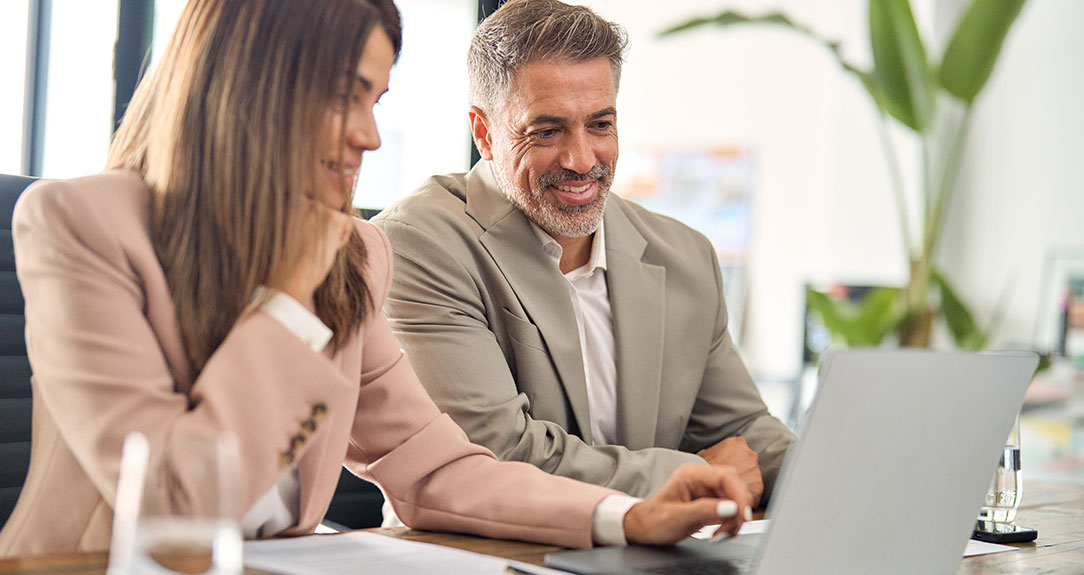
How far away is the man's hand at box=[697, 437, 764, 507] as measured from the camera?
1.55 meters

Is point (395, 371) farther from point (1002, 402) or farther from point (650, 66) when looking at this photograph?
point (650, 66)

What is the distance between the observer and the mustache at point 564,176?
1.72 metres

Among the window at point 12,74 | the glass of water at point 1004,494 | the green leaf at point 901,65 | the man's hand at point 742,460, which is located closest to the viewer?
the glass of water at point 1004,494

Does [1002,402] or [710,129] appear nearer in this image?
[1002,402]

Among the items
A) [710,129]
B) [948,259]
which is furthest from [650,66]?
[948,259]

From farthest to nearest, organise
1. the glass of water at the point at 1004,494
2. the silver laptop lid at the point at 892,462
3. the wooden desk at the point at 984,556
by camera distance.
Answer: the glass of water at the point at 1004,494
the wooden desk at the point at 984,556
the silver laptop lid at the point at 892,462

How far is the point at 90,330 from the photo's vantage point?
0.96m

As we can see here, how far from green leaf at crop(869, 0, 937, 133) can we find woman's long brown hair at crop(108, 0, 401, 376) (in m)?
2.85

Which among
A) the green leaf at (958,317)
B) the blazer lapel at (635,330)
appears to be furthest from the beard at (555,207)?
the green leaf at (958,317)

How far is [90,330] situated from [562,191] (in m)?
0.91

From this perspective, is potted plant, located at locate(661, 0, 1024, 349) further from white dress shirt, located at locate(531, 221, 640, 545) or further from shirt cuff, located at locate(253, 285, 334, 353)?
shirt cuff, located at locate(253, 285, 334, 353)

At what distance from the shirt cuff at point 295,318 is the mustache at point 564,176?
0.72m

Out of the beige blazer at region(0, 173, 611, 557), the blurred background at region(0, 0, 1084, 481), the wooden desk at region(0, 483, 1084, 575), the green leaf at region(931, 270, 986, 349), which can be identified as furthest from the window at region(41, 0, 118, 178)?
the green leaf at region(931, 270, 986, 349)

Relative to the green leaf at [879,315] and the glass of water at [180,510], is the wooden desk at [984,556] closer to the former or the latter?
the glass of water at [180,510]
